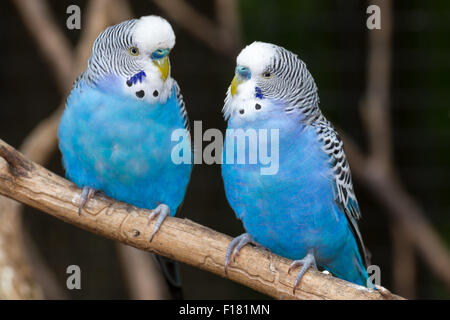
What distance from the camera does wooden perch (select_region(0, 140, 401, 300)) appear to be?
233cm

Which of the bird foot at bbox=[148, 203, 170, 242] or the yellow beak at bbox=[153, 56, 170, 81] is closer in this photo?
the yellow beak at bbox=[153, 56, 170, 81]

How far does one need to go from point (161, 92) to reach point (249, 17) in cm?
228

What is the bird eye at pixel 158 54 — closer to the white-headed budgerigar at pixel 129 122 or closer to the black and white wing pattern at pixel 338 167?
the white-headed budgerigar at pixel 129 122

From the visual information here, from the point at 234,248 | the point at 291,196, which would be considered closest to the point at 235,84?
the point at 291,196

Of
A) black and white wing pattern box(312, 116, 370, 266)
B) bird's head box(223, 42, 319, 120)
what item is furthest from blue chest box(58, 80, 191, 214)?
black and white wing pattern box(312, 116, 370, 266)

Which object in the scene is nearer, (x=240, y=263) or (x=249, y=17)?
(x=240, y=263)

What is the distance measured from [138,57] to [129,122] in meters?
0.29

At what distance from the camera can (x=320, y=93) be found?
4.48 meters

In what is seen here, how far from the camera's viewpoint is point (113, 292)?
5004 millimetres

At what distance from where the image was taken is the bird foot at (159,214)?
7.92 ft

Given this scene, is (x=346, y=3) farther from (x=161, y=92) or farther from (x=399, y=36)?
(x=161, y=92)

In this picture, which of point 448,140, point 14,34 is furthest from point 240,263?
point 14,34

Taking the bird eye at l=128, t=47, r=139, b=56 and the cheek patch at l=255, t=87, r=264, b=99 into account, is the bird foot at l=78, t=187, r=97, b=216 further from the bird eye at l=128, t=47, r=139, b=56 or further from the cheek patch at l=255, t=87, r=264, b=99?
the cheek patch at l=255, t=87, r=264, b=99

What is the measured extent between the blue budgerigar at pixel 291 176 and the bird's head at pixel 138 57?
0.26 meters
